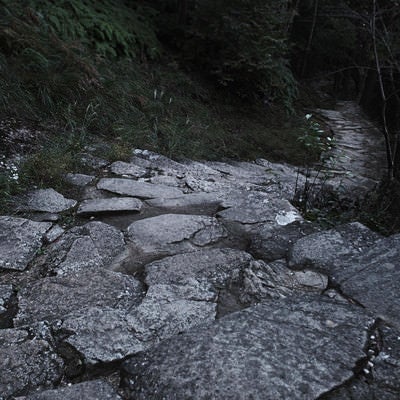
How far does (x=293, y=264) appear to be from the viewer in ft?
6.19

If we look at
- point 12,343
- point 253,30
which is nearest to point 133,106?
point 253,30

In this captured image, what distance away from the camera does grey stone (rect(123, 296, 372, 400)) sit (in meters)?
1.08

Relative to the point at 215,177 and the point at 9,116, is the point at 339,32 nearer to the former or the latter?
the point at 215,177

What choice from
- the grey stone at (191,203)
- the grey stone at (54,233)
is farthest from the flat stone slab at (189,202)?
the grey stone at (54,233)

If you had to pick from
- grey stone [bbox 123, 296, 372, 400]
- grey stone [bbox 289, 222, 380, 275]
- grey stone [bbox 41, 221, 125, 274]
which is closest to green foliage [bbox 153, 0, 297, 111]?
grey stone [bbox 289, 222, 380, 275]

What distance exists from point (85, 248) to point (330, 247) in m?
1.30

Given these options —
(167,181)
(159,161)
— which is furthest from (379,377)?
(159,161)

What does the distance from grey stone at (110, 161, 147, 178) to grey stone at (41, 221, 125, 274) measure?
1105 mm

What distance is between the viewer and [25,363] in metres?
1.21

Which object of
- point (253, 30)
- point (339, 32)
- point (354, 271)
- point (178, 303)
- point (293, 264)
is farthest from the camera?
point (339, 32)

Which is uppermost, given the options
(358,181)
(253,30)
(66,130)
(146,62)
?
(253,30)

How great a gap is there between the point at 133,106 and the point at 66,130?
1244mm

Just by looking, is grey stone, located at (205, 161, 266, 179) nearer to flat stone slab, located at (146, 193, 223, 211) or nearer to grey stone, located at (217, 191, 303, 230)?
flat stone slab, located at (146, 193, 223, 211)

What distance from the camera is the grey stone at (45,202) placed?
7.88 ft
